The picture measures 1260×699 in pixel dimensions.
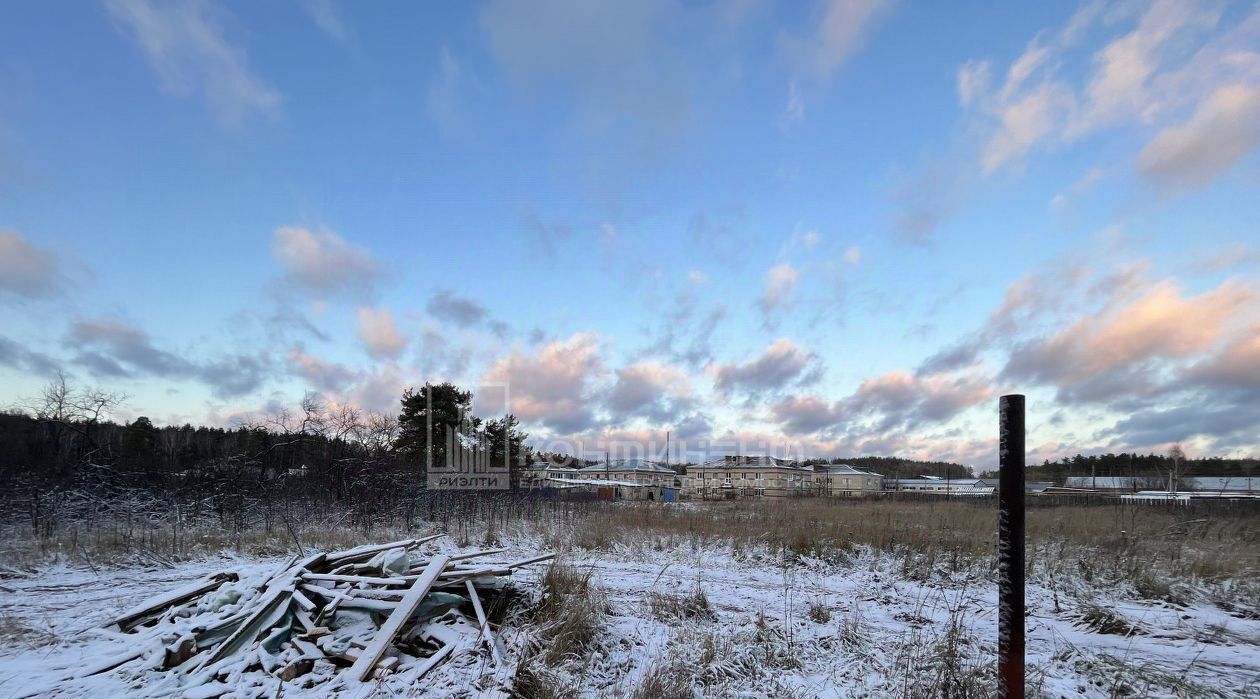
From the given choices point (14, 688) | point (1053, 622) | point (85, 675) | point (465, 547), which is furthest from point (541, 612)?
point (465, 547)

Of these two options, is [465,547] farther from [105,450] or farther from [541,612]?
[105,450]

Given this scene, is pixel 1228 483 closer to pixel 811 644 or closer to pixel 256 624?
pixel 811 644

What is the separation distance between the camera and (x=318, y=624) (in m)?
4.92

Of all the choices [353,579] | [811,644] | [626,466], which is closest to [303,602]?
[353,579]

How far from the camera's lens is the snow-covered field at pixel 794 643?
409 centimetres

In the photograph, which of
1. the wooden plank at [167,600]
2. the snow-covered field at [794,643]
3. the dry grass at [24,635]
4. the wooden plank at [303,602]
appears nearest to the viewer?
the snow-covered field at [794,643]

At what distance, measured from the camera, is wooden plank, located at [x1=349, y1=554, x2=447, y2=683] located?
421 cm

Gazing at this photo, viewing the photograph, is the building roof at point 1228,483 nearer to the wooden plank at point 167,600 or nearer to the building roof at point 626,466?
the wooden plank at point 167,600

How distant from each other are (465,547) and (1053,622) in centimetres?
997

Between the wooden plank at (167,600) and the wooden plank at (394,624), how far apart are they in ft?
8.87

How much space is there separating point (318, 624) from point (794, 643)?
170 inches

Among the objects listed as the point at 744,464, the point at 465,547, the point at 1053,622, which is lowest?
the point at 744,464

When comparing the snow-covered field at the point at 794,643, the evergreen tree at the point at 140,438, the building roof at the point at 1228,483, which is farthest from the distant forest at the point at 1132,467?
the evergreen tree at the point at 140,438

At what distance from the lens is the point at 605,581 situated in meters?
7.98
